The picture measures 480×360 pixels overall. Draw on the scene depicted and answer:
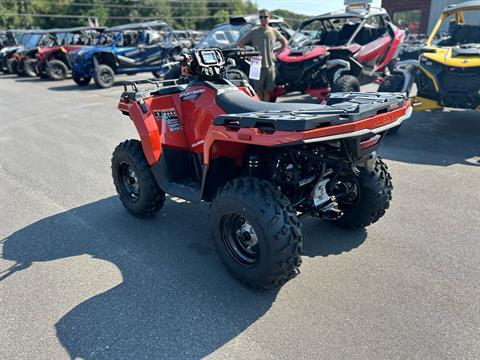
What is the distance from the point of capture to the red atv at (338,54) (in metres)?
8.34

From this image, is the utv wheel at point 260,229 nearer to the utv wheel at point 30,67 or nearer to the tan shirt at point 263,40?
the tan shirt at point 263,40

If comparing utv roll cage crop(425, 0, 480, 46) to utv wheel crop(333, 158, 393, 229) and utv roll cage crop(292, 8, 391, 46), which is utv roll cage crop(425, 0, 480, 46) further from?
utv wheel crop(333, 158, 393, 229)

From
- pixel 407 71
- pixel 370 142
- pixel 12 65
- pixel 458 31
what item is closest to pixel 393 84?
pixel 407 71

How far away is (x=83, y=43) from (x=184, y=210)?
51.3 feet

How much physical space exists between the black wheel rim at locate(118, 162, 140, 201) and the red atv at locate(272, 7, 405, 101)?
15.4ft

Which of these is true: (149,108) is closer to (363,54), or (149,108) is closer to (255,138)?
(255,138)

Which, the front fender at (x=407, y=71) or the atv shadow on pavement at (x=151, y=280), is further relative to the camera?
the front fender at (x=407, y=71)

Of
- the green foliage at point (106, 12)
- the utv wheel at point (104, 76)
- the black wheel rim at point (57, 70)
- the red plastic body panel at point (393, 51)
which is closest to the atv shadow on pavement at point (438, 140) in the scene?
the red plastic body panel at point (393, 51)

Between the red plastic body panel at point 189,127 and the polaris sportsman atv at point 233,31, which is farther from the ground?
the polaris sportsman atv at point 233,31

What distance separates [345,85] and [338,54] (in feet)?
4.43

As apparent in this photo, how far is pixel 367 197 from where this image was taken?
345 centimetres

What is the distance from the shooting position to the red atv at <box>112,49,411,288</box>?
2.54 m

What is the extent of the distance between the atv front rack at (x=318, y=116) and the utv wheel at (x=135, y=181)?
1.31m

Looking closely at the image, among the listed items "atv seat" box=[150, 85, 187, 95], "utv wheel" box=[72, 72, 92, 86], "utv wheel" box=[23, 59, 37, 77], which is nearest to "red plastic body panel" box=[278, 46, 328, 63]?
"atv seat" box=[150, 85, 187, 95]
